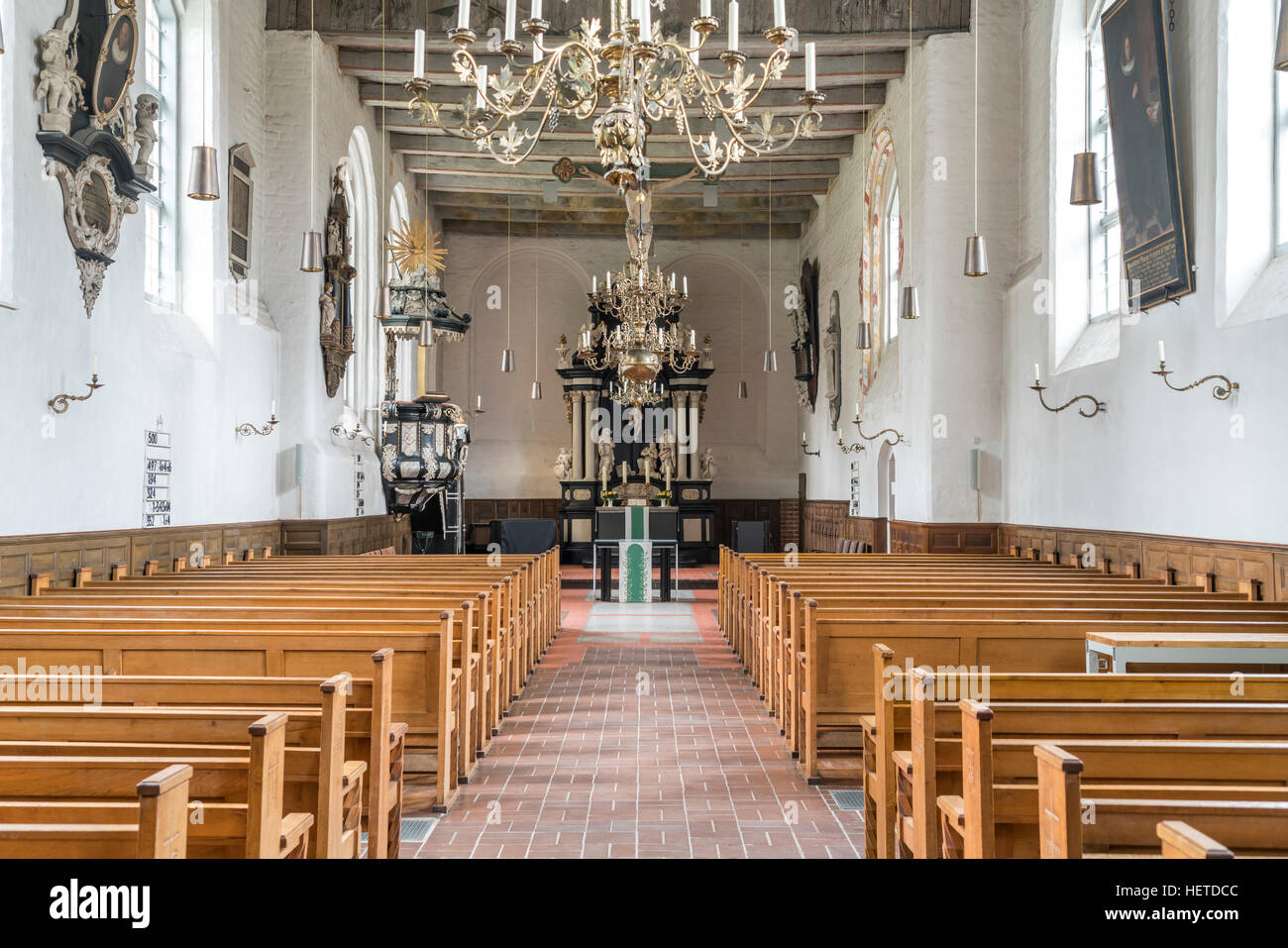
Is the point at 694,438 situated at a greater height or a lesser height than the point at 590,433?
lesser

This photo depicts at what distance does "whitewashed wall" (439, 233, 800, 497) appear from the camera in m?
23.5

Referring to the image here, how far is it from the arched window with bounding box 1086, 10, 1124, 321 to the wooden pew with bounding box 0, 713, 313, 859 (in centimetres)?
961

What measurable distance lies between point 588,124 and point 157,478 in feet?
33.1

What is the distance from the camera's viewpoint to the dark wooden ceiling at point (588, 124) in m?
12.8

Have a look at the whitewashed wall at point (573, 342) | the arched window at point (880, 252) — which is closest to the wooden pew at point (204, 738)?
the arched window at point (880, 252)

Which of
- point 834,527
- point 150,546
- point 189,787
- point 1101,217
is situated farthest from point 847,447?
point 189,787

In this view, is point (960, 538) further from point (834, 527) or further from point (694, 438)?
point (694, 438)

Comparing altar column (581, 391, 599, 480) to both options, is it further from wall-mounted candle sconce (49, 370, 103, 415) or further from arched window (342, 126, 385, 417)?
wall-mounted candle sconce (49, 370, 103, 415)

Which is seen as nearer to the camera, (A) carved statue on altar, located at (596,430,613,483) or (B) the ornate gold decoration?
(B) the ornate gold decoration

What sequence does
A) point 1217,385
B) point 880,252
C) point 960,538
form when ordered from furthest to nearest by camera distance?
point 880,252 → point 960,538 → point 1217,385

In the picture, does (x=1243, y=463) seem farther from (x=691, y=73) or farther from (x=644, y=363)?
(x=644, y=363)

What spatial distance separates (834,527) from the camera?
62.5 ft

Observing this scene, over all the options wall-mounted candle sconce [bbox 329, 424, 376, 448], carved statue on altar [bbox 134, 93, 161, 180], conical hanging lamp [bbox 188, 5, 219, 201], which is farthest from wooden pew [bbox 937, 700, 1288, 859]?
wall-mounted candle sconce [bbox 329, 424, 376, 448]

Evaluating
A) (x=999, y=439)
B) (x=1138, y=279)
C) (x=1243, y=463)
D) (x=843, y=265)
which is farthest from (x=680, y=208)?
(x=1243, y=463)
